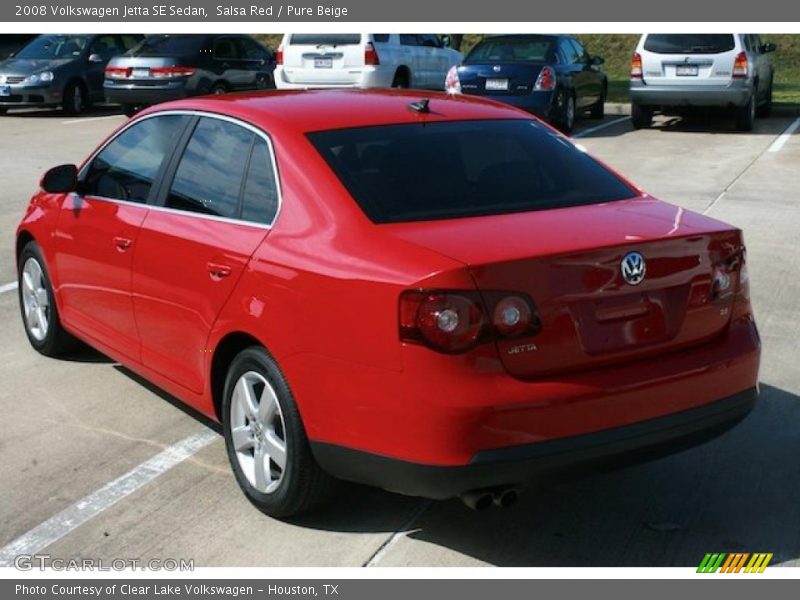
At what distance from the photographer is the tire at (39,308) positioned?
6.53 metres

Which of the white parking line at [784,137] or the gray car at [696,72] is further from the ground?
the gray car at [696,72]

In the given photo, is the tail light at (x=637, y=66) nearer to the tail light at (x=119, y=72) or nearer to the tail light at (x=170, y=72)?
the tail light at (x=170, y=72)

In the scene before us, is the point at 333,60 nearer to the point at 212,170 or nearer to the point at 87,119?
the point at 87,119

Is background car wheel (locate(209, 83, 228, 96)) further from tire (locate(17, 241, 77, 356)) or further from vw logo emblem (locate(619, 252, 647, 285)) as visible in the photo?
vw logo emblem (locate(619, 252, 647, 285))

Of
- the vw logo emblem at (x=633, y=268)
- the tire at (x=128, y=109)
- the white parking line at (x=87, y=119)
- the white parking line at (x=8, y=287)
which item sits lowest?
the white parking line at (x=87, y=119)

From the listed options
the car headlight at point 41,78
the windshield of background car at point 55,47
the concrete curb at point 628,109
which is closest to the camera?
the concrete curb at point 628,109

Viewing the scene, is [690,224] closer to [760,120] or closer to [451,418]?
[451,418]

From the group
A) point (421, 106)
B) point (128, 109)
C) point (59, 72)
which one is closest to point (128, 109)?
point (128, 109)

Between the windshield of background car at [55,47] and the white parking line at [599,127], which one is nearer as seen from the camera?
the white parking line at [599,127]

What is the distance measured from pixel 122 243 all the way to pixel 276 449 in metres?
1.54

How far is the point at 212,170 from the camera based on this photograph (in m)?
5.05

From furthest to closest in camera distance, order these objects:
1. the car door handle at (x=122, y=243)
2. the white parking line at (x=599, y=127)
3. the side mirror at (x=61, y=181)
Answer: the white parking line at (x=599, y=127) < the side mirror at (x=61, y=181) < the car door handle at (x=122, y=243)

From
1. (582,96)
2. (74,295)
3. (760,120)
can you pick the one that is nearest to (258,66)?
(582,96)

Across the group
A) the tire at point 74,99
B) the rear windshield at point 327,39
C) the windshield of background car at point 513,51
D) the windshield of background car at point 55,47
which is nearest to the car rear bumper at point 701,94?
the windshield of background car at point 513,51
